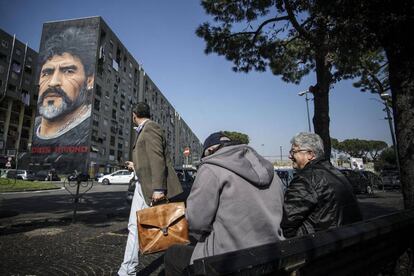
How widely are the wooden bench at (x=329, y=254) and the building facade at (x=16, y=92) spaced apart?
5526 centimetres

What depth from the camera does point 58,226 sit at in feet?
21.2

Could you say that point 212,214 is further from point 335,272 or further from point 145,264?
point 145,264

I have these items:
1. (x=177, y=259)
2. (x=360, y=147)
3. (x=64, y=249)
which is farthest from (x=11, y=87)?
(x=360, y=147)

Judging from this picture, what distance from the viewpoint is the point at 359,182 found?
1942 cm

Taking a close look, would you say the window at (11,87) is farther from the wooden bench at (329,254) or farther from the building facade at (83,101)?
the wooden bench at (329,254)

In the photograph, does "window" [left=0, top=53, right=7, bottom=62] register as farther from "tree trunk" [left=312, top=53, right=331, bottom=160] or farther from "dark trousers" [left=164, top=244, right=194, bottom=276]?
"dark trousers" [left=164, top=244, right=194, bottom=276]

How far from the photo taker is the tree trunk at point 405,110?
3.44m

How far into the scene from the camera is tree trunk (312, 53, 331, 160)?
7.40 meters

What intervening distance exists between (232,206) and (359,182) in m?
20.7

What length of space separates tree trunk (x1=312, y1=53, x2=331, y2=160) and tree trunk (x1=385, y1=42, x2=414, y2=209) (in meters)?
3.75

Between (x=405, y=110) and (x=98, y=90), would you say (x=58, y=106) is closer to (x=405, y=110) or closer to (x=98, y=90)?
(x=98, y=90)

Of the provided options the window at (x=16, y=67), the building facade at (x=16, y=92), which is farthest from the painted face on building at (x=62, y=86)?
the window at (x=16, y=67)

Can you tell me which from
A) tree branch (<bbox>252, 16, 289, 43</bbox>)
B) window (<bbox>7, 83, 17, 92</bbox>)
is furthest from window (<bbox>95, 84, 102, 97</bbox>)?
tree branch (<bbox>252, 16, 289, 43</bbox>)

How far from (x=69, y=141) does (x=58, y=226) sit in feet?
138
